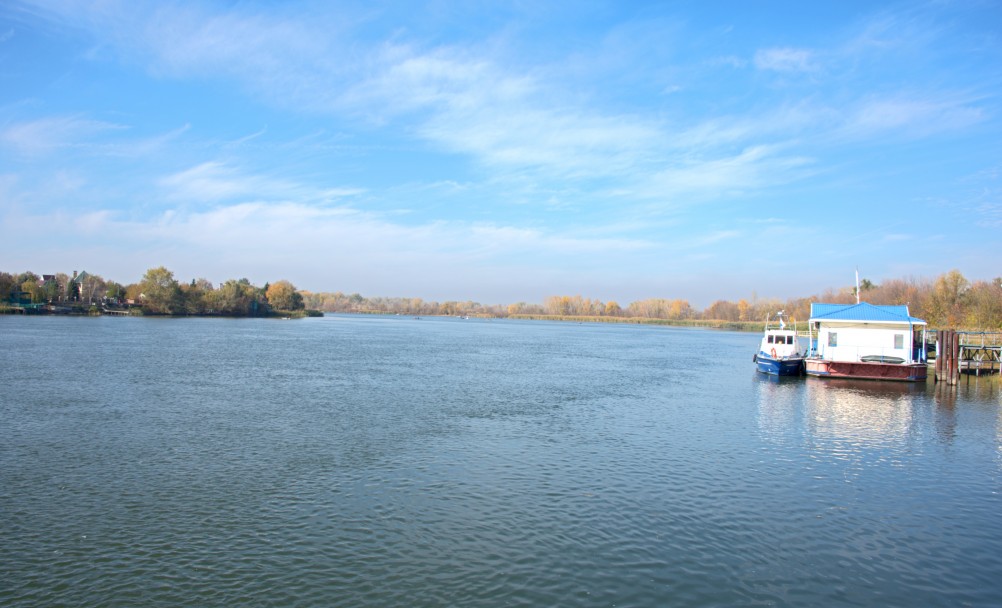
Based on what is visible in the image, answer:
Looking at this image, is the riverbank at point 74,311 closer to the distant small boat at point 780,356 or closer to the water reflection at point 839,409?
the distant small boat at point 780,356

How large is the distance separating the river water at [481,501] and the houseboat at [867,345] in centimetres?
1060

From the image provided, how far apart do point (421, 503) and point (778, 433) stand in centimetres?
1368

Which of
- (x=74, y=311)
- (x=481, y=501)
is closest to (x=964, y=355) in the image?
(x=481, y=501)

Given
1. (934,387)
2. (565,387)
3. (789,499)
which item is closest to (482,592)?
(789,499)

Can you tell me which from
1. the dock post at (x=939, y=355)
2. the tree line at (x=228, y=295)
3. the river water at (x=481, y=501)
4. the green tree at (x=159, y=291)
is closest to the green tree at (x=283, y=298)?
the tree line at (x=228, y=295)

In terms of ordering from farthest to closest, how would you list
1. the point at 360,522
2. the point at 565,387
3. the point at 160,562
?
the point at 565,387 → the point at 360,522 → the point at 160,562

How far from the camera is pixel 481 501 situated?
1209 cm

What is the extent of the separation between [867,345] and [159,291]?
11928cm

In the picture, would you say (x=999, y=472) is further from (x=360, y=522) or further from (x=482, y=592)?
(x=360, y=522)

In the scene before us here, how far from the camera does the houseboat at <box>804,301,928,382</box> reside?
116ft

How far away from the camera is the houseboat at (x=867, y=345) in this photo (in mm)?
35281

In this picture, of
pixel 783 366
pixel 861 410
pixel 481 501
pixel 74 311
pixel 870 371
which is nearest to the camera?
pixel 481 501

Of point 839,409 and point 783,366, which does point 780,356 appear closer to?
point 783,366

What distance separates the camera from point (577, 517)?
11.4 meters
